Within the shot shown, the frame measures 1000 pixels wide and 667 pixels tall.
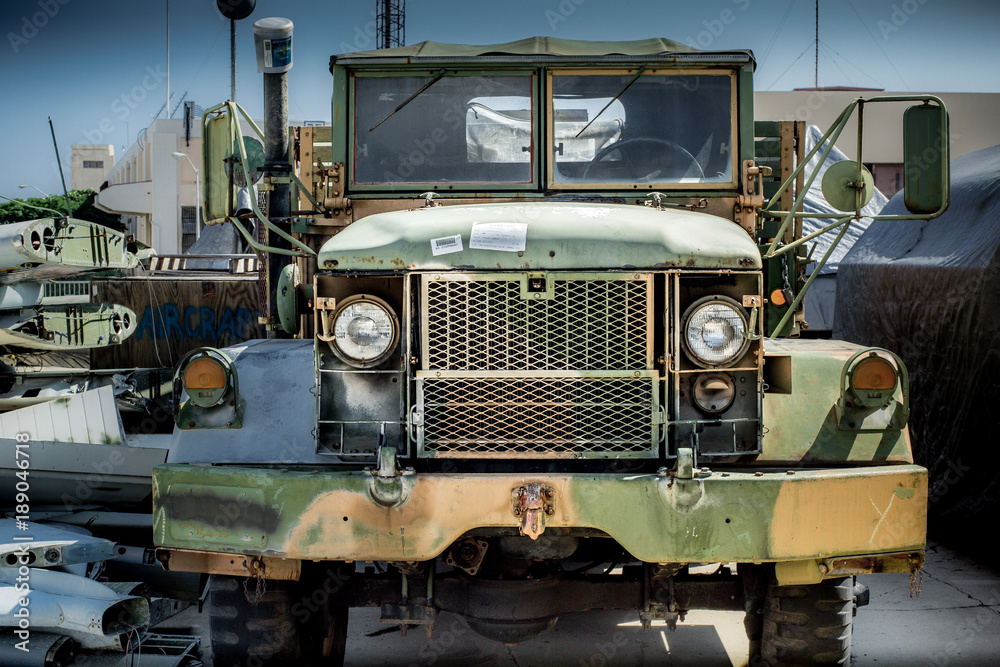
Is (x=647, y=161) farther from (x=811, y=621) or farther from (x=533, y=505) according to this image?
(x=811, y=621)

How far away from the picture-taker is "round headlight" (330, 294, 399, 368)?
10.7 ft

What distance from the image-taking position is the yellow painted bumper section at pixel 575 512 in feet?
9.91

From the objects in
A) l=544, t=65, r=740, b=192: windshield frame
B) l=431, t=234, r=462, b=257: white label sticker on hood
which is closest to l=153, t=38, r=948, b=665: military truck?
l=431, t=234, r=462, b=257: white label sticker on hood

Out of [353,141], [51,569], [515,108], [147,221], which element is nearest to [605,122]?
[515,108]

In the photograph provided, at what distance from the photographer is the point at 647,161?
14.5 ft

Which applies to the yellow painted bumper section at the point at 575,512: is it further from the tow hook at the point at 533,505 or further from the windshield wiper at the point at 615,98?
the windshield wiper at the point at 615,98

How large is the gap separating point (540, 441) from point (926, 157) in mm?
2010

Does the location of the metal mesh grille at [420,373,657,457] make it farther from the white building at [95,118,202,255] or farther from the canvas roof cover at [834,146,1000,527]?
the white building at [95,118,202,255]

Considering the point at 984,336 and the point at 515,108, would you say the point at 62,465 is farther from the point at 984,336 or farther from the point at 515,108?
the point at 984,336

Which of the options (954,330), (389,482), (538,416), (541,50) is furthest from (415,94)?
(954,330)

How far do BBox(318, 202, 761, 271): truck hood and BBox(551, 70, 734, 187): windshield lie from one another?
1032mm

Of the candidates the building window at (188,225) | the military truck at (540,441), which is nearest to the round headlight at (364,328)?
the military truck at (540,441)

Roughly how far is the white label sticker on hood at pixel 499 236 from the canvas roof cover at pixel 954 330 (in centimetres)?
395

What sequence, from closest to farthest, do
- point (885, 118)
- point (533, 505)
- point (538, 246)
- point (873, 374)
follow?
1. point (533, 505)
2. point (538, 246)
3. point (873, 374)
4. point (885, 118)
